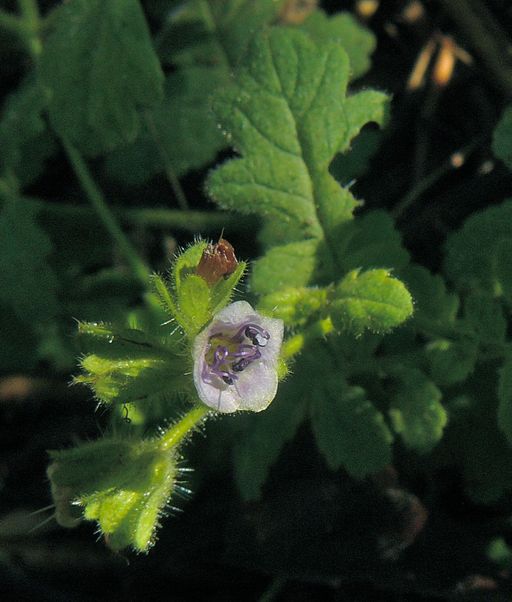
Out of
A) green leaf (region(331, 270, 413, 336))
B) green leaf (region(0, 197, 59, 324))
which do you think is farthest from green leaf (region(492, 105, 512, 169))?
green leaf (region(0, 197, 59, 324))

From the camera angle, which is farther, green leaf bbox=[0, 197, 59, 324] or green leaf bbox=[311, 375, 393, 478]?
green leaf bbox=[0, 197, 59, 324]

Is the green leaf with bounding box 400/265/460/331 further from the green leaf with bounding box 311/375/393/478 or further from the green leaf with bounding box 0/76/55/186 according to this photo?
the green leaf with bounding box 0/76/55/186

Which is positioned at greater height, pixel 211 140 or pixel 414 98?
pixel 414 98

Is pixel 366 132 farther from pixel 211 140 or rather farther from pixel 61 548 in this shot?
pixel 61 548

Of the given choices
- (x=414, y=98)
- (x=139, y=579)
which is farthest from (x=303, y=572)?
(x=414, y=98)

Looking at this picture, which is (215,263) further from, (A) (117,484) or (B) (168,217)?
(B) (168,217)

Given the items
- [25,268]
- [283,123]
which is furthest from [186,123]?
[283,123]
